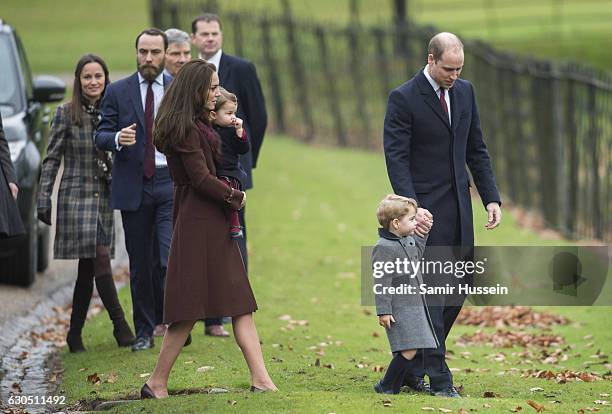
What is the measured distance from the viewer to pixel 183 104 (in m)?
7.82

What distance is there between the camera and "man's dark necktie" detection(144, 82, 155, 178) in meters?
9.70

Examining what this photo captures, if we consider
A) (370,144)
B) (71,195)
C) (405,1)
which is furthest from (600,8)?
(71,195)

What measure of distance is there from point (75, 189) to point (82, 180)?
0.08m

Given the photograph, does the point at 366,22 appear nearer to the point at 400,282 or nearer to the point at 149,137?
the point at 149,137

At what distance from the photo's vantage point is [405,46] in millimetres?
27766

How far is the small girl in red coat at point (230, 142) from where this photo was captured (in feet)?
26.5

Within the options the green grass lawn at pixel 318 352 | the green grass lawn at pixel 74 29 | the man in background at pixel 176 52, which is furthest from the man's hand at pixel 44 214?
the green grass lawn at pixel 74 29

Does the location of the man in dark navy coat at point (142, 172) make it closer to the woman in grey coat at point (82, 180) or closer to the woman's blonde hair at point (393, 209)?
the woman in grey coat at point (82, 180)

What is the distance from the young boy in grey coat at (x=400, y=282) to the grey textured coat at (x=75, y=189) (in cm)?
270

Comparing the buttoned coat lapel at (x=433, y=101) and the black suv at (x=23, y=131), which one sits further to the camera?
the black suv at (x=23, y=131)

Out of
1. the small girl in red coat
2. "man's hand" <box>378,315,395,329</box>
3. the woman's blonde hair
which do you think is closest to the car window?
the small girl in red coat

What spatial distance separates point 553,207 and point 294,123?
12.9m

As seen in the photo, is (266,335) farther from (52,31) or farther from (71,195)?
(52,31)

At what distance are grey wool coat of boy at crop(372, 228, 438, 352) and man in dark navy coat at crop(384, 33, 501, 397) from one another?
21 cm
